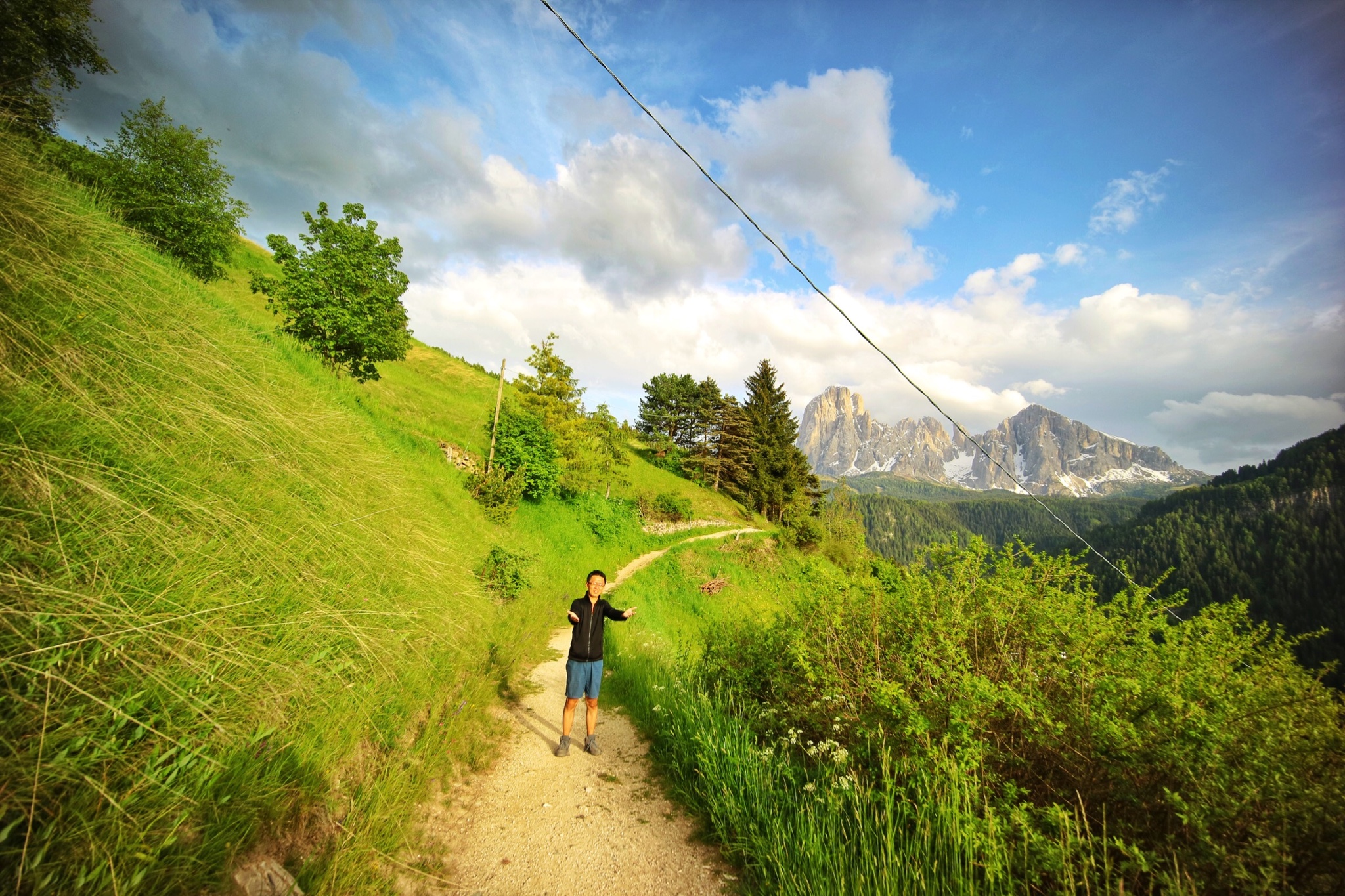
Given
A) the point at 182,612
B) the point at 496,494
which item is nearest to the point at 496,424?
the point at 496,494

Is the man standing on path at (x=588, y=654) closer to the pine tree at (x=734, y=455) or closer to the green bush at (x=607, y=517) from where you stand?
the green bush at (x=607, y=517)

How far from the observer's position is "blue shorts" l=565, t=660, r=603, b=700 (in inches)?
222

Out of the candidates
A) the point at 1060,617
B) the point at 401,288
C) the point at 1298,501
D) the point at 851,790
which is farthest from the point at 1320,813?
the point at 1298,501

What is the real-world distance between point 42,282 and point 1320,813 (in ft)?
33.0

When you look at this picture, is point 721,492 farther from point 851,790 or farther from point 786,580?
point 851,790

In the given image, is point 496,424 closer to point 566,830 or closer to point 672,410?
point 566,830

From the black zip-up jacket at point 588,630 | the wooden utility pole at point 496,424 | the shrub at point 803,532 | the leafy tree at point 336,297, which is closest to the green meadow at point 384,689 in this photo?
the black zip-up jacket at point 588,630

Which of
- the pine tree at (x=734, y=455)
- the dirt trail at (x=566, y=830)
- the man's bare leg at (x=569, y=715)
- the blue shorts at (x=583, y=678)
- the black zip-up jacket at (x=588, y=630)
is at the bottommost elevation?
the dirt trail at (x=566, y=830)

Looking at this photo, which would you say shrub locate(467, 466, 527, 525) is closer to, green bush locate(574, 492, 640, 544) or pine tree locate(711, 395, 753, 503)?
green bush locate(574, 492, 640, 544)

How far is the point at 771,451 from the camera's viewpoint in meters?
42.9

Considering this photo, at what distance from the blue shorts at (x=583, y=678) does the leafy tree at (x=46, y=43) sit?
10.3 meters

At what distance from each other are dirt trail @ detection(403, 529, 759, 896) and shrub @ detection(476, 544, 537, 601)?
4.64 metres

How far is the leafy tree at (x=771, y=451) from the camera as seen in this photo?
1699 inches

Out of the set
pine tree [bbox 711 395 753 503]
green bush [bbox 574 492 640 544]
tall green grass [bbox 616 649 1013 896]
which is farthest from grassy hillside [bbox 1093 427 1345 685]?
tall green grass [bbox 616 649 1013 896]
